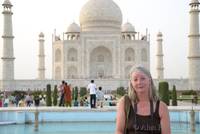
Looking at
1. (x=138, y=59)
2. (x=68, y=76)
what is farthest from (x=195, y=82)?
(x=68, y=76)

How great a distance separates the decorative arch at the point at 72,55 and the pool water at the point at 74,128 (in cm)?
2387

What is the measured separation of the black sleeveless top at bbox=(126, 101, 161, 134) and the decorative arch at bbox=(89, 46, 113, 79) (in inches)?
1241

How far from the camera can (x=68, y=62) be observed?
33.2 meters

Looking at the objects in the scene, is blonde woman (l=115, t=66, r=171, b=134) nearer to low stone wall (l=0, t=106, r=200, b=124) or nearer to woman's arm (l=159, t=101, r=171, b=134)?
woman's arm (l=159, t=101, r=171, b=134)

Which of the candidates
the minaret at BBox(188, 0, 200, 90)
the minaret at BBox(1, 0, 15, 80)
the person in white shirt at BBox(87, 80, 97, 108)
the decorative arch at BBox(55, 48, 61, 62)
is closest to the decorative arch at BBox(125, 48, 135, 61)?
the decorative arch at BBox(55, 48, 61, 62)

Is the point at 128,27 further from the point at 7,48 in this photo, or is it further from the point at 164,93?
the point at 164,93

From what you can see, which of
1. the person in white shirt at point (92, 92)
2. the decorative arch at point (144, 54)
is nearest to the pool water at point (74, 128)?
the person in white shirt at point (92, 92)

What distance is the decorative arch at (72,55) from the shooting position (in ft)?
110

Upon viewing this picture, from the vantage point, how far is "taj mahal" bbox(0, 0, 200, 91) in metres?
28.8

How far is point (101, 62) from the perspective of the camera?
34469mm

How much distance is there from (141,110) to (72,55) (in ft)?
104

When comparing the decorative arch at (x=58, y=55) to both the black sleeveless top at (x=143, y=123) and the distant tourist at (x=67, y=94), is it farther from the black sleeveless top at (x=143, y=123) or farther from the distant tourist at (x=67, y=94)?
the black sleeveless top at (x=143, y=123)

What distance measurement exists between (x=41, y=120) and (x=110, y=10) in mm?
25765

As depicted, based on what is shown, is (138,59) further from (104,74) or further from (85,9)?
(85,9)
